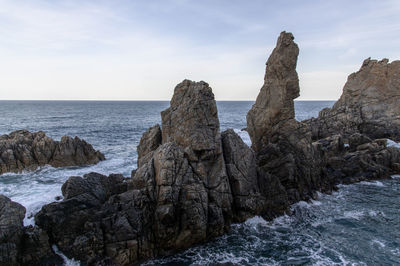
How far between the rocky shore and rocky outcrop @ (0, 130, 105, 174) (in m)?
13.9

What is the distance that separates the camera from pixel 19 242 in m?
14.5

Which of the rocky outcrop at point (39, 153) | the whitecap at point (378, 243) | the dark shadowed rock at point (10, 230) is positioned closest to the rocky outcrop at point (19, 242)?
the dark shadowed rock at point (10, 230)

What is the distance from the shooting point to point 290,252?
17.3 m

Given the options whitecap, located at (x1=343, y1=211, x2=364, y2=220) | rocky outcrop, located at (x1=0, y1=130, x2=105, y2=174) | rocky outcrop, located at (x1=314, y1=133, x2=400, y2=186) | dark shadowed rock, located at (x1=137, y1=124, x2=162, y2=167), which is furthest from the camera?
rocky outcrop, located at (x1=0, y1=130, x2=105, y2=174)

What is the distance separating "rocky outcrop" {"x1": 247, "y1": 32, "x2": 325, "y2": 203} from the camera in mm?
25516

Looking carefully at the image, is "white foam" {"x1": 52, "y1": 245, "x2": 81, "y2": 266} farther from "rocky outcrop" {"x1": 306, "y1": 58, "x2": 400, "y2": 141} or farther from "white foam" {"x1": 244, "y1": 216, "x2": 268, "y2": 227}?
"rocky outcrop" {"x1": 306, "y1": 58, "x2": 400, "y2": 141}

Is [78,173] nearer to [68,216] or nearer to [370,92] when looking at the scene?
[68,216]

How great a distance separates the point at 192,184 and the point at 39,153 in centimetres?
2430

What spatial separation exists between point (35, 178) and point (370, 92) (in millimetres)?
55397

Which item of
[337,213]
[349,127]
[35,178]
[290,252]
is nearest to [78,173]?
[35,178]

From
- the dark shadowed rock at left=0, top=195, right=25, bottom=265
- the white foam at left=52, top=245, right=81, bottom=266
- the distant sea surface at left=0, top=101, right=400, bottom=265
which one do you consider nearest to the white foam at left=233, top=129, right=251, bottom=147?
the distant sea surface at left=0, top=101, right=400, bottom=265

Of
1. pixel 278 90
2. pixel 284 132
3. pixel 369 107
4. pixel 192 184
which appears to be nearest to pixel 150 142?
pixel 192 184

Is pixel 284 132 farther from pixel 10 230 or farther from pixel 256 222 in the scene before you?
pixel 10 230

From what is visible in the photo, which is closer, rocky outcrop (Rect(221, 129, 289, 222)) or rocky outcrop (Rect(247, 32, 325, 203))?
rocky outcrop (Rect(221, 129, 289, 222))
